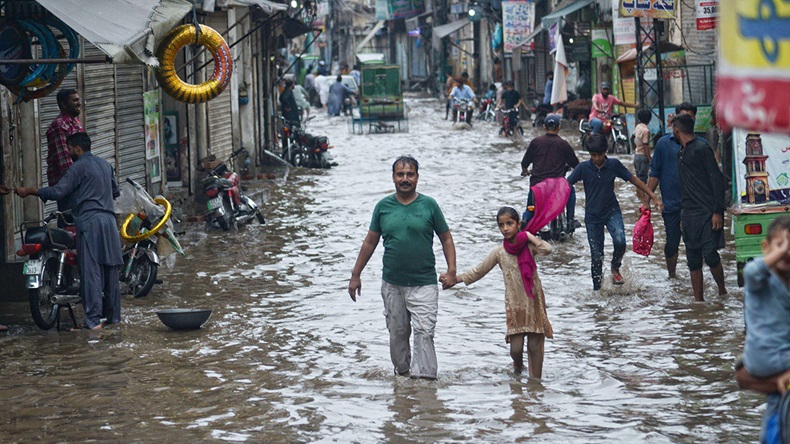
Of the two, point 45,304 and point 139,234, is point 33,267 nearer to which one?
point 45,304

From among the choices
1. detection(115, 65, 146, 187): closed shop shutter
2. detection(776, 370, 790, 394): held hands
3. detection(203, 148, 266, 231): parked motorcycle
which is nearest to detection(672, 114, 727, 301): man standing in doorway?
detection(776, 370, 790, 394): held hands

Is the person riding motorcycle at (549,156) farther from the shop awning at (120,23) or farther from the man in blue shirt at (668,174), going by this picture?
the shop awning at (120,23)

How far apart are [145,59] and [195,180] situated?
9252 mm

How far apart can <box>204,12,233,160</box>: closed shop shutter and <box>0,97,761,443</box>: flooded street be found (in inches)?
225

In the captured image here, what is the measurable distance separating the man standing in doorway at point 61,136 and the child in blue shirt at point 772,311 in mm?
7643

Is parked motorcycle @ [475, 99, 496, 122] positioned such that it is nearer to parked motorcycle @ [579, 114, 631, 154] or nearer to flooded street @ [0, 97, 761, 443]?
parked motorcycle @ [579, 114, 631, 154]

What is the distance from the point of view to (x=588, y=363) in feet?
29.4

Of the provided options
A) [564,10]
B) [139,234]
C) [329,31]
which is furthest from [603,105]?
[329,31]

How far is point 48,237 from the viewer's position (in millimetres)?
10227

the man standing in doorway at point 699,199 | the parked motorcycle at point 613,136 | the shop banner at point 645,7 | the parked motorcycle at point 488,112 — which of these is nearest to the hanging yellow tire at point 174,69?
the man standing in doorway at point 699,199

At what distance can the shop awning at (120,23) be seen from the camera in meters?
9.13

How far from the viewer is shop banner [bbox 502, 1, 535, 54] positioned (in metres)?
38.6

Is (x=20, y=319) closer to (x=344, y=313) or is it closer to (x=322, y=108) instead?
(x=344, y=313)

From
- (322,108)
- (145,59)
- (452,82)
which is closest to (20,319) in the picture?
(145,59)
